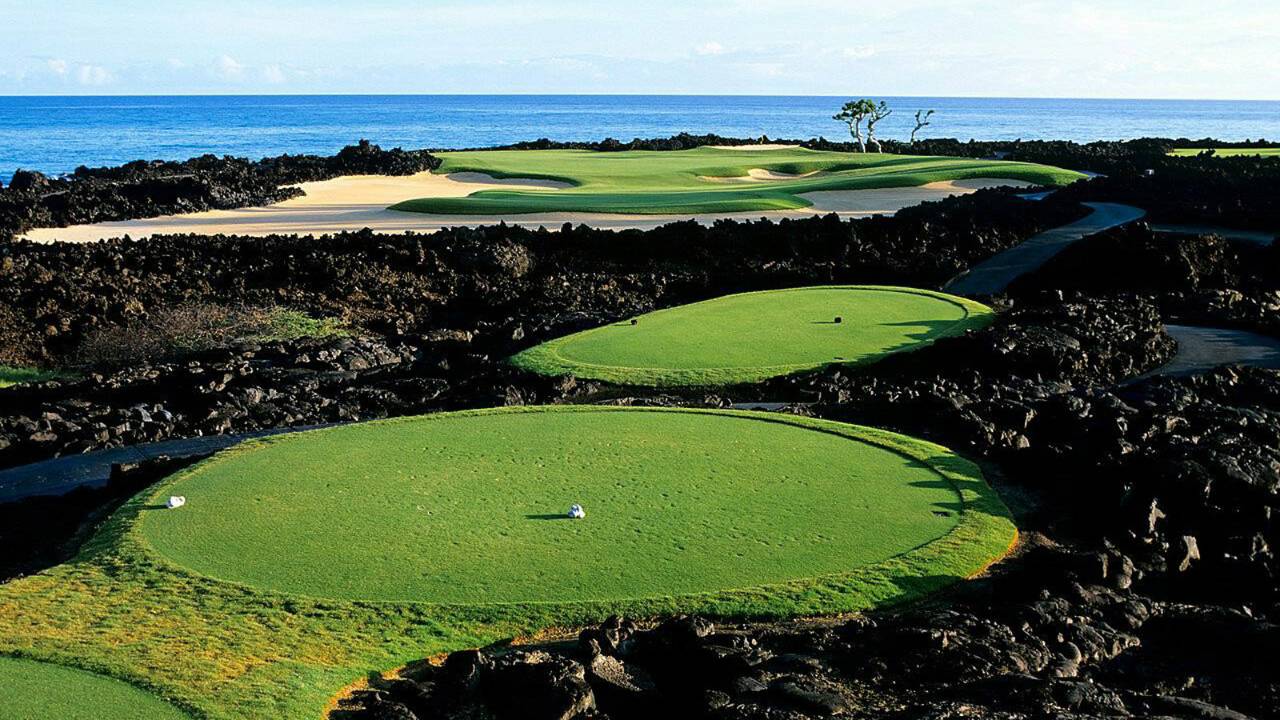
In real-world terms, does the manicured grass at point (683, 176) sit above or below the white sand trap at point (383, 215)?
above

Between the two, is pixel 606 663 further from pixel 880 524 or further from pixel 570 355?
pixel 570 355

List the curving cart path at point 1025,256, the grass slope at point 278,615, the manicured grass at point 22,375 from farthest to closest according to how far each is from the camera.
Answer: the curving cart path at point 1025,256 < the manicured grass at point 22,375 < the grass slope at point 278,615

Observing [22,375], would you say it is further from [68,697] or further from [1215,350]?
[1215,350]

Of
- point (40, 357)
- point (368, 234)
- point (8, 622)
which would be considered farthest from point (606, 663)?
point (368, 234)

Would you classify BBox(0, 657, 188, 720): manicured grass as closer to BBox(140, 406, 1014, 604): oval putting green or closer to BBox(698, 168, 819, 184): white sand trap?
BBox(140, 406, 1014, 604): oval putting green

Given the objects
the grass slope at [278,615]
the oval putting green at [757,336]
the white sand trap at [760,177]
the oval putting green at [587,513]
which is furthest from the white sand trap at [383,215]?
the grass slope at [278,615]

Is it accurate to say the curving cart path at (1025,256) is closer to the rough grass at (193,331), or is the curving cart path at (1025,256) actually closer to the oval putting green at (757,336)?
the oval putting green at (757,336)

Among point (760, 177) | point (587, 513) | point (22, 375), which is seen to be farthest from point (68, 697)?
point (760, 177)
